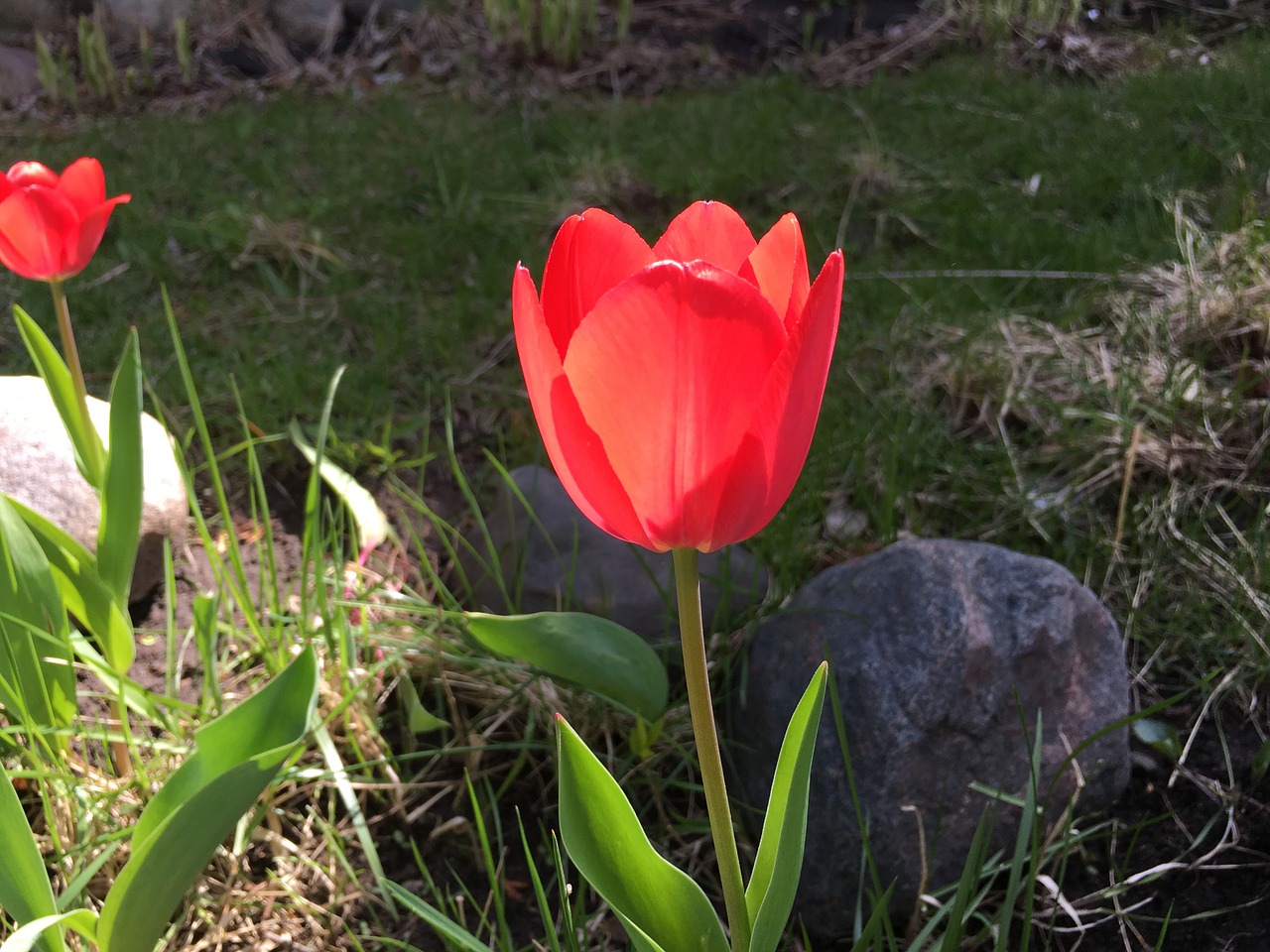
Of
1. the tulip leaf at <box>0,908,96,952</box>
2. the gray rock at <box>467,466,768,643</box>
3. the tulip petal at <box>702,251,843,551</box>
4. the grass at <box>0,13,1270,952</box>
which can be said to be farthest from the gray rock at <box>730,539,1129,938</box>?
the tulip leaf at <box>0,908,96,952</box>

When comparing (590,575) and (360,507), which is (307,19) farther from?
(590,575)

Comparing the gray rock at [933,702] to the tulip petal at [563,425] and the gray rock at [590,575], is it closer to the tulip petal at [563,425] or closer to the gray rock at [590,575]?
the gray rock at [590,575]

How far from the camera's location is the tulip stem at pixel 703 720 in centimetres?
65

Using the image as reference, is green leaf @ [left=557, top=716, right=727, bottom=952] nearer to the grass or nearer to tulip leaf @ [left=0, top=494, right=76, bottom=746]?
the grass

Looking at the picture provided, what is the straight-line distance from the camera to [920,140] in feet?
11.6

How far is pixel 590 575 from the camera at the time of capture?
1.64 m

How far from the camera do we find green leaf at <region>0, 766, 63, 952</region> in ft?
2.90

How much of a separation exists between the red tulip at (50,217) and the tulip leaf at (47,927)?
816 millimetres

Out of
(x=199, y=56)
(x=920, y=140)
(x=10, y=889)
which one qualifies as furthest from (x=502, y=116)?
(x=10, y=889)

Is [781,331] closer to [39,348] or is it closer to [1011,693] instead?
[1011,693]

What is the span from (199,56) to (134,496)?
5760 mm

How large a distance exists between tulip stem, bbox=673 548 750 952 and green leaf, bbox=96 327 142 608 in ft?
3.03

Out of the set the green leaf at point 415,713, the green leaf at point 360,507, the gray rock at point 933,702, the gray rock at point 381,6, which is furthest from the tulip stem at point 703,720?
the gray rock at point 381,6

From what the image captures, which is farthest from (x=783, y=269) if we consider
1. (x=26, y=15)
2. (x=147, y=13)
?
(x=26, y=15)
